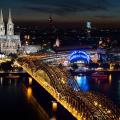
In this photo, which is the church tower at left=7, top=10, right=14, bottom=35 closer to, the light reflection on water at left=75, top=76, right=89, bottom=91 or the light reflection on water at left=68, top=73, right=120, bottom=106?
the light reflection on water at left=68, top=73, right=120, bottom=106

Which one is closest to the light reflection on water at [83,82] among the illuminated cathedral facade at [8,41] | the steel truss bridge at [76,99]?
the steel truss bridge at [76,99]

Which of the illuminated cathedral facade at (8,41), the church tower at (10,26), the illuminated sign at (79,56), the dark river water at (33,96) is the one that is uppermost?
the church tower at (10,26)

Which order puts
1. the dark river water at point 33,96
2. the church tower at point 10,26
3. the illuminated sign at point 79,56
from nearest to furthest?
1. the dark river water at point 33,96
2. the illuminated sign at point 79,56
3. the church tower at point 10,26

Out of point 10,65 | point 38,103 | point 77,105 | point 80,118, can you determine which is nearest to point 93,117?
point 80,118

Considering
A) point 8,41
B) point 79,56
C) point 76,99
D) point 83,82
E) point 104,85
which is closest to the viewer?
point 76,99

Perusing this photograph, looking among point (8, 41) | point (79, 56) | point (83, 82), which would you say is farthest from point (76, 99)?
point (8, 41)

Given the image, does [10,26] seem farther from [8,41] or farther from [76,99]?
[76,99]

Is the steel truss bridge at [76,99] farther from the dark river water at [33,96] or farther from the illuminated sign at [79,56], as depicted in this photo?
the illuminated sign at [79,56]
